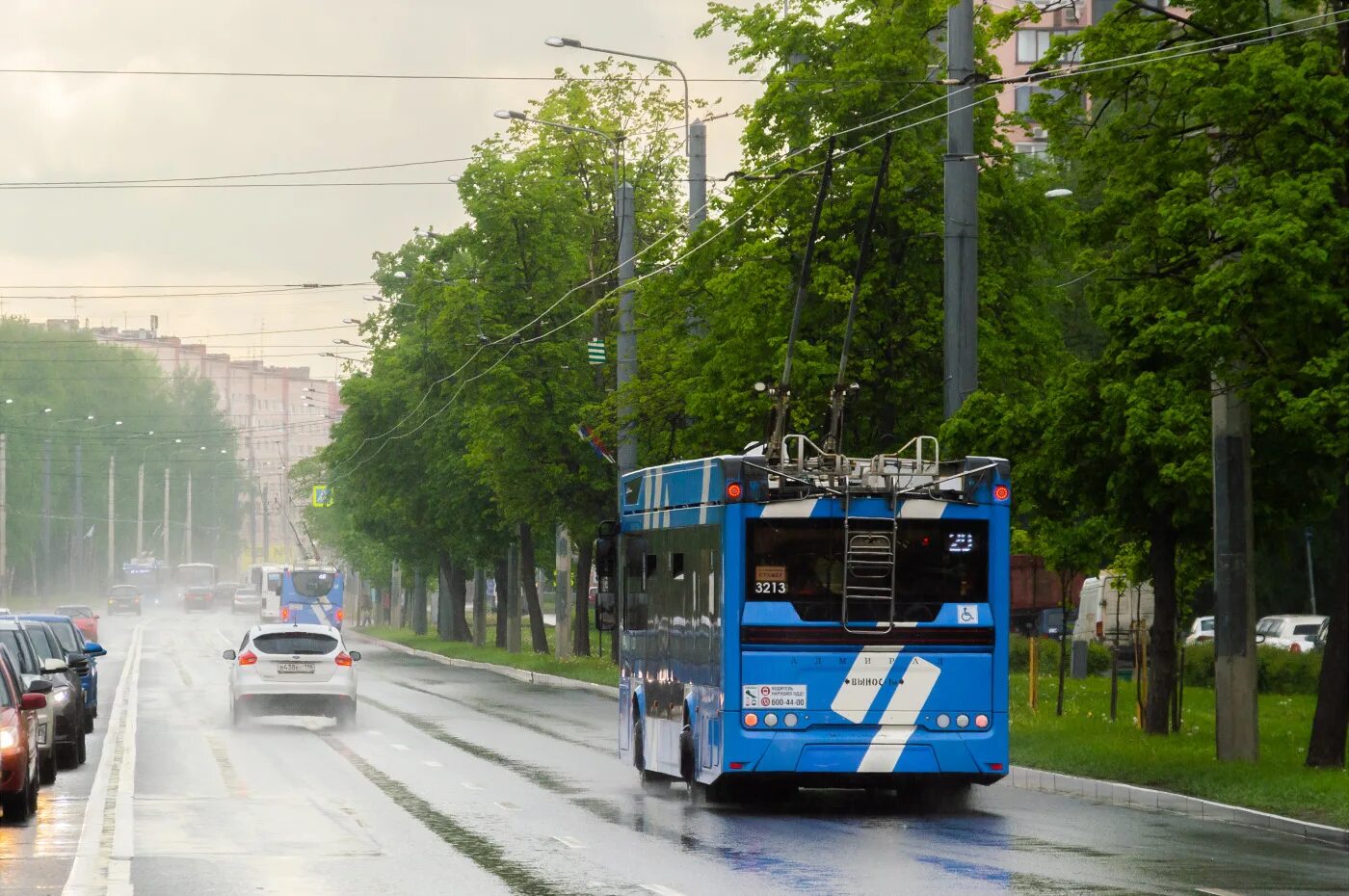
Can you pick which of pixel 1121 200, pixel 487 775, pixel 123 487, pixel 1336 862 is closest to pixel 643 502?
pixel 487 775

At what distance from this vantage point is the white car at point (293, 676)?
3353 centimetres

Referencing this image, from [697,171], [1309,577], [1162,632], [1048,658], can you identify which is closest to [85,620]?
[1048,658]

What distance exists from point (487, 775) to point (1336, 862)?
1040cm

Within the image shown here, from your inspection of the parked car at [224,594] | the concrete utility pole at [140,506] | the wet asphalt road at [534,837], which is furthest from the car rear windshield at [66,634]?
the concrete utility pole at [140,506]

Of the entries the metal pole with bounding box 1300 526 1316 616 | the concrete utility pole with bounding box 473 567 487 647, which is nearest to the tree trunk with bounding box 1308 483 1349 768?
the metal pole with bounding box 1300 526 1316 616

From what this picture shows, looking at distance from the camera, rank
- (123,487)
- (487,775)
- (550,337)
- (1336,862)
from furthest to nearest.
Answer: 1. (123,487)
2. (550,337)
3. (487,775)
4. (1336,862)

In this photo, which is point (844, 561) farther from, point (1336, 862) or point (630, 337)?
point (630, 337)

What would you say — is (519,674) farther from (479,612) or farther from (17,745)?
(17,745)

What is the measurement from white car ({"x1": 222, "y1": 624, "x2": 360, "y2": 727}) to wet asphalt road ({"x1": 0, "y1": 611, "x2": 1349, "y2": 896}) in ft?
14.2

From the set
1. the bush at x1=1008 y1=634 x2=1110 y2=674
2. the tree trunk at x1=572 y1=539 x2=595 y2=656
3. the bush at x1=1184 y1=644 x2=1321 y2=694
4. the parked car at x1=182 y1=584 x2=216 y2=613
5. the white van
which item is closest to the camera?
the bush at x1=1184 y1=644 x2=1321 y2=694

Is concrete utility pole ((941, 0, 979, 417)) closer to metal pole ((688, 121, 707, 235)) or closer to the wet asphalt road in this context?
the wet asphalt road

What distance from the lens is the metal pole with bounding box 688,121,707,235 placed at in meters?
39.5

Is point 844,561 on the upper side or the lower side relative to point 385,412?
lower

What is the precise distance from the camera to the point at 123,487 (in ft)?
619
